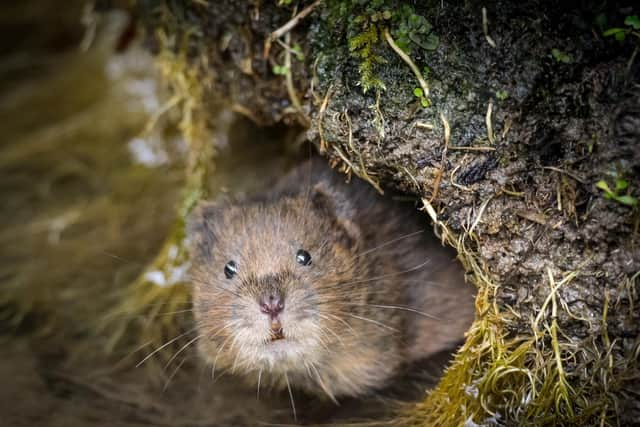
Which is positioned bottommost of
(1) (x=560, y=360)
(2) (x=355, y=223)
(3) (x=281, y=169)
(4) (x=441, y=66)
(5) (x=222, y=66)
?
(1) (x=560, y=360)

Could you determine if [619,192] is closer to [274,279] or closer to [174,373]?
[274,279]

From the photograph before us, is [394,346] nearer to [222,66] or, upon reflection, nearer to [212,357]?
[212,357]

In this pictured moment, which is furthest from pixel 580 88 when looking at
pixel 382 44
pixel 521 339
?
pixel 521 339

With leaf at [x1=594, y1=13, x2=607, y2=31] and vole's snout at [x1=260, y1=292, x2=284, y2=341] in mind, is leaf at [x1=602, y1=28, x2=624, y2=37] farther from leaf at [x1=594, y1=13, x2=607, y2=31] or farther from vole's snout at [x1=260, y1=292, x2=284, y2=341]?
vole's snout at [x1=260, y1=292, x2=284, y2=341]

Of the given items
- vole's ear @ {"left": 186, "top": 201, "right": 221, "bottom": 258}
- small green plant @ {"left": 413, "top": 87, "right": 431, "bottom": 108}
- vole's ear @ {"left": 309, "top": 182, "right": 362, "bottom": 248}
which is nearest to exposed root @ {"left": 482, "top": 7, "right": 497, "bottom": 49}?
small green plant @ {"left": 413, "top": 87, "right": 431, "bottom": 108}

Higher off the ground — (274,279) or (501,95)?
(501,95)

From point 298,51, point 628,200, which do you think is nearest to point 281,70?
point 298,51
